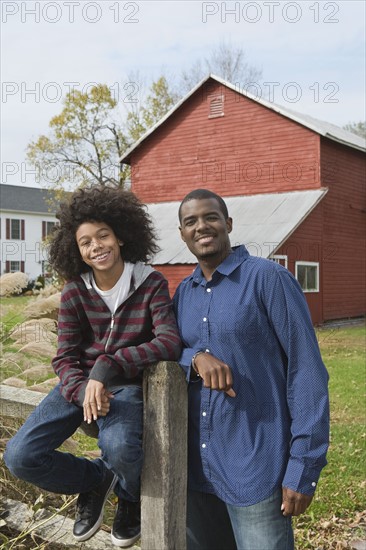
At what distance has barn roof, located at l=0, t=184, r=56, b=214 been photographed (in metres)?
52.2

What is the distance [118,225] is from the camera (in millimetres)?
2824

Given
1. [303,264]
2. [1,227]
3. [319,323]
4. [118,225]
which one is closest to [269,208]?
[303,264]

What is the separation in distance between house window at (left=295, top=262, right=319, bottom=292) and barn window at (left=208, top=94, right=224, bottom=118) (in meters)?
6.17

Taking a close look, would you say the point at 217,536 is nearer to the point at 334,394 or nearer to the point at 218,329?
the point at 218,329

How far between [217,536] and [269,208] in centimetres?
1808

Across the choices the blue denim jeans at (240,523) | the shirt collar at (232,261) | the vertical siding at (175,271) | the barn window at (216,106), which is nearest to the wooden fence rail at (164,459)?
the blue denim jeans at (240,523)

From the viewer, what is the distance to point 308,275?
68.6 ft

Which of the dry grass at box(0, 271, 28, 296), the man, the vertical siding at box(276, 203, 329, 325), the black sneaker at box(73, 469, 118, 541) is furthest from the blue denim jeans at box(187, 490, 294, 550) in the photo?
the vertical siding at box(276, 203, 329, 325)

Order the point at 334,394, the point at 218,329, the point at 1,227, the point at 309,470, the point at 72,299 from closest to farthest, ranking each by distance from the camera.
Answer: the point at 309,470 → the point at 218,329 → the point at 72,299 → the point at 334,394 → the point at 1,227

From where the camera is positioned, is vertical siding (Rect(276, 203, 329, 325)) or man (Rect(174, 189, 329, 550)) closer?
man (Rect(174, 189, 329, 550))

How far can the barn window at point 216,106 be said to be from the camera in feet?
73.8

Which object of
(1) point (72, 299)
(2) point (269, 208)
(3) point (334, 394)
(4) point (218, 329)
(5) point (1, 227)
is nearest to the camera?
(4) point (218, 329)

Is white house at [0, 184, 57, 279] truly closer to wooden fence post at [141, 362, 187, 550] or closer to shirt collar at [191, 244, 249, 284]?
shirt collar at [191, 244, 249, 284]

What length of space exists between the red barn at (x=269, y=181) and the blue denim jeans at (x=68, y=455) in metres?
16.0
